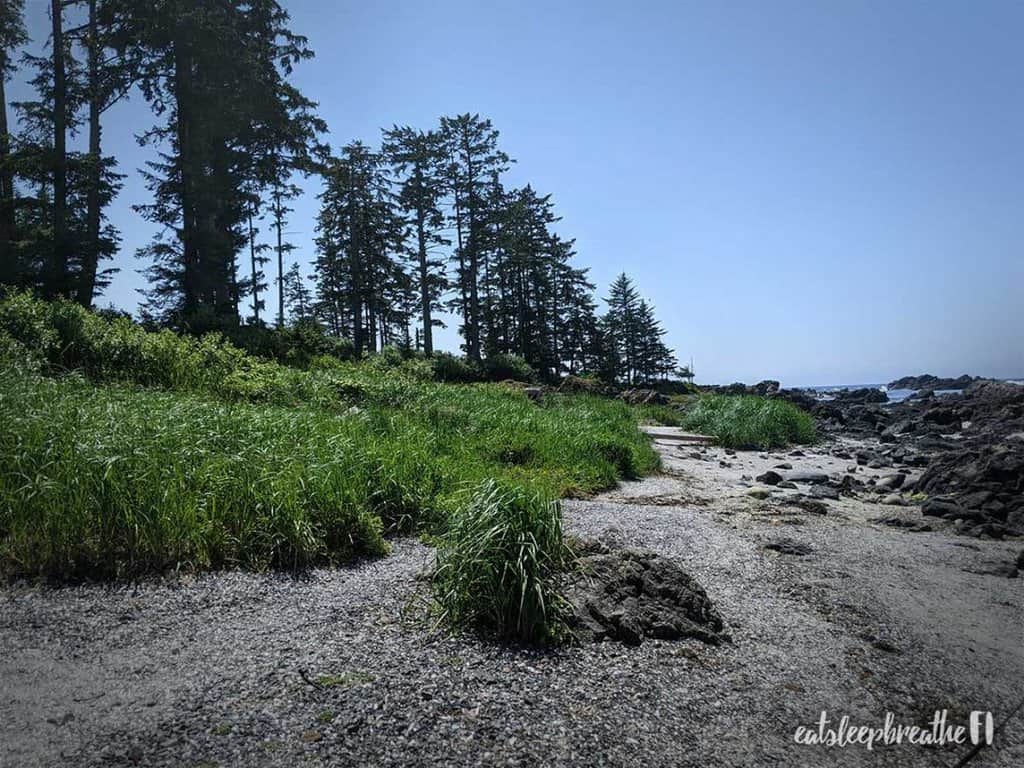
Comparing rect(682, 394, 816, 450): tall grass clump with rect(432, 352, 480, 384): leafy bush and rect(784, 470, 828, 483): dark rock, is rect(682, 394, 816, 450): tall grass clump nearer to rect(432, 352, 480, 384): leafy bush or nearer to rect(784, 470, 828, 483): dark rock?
rect(784, 470, 828, 483): dark rock

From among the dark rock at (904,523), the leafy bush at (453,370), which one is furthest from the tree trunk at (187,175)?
the dark rock at (904,523)

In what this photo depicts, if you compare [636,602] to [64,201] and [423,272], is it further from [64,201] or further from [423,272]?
[423,272]

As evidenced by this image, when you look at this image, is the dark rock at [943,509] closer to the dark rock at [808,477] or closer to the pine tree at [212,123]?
the dark rock at [808,477]

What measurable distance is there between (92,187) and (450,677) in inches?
866

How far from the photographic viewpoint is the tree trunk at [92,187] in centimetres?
1697

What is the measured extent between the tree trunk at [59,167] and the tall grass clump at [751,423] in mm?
20165

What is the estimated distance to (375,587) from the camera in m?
4.03

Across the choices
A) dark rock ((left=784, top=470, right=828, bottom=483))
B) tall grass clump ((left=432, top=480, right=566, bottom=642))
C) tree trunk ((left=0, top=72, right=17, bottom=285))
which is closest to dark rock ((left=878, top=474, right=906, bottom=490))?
dark rock ((left=784, top=470, right=828, bottom=483))

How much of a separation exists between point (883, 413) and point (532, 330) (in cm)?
2202

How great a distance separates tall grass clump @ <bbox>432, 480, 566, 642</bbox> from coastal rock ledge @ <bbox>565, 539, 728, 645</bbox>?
0.66ft

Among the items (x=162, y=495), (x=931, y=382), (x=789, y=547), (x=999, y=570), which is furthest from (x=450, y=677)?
(x=931, y=382)

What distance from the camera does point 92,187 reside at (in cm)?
1778

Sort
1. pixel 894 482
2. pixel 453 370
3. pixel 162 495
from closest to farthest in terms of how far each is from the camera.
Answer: pixel 162 495, pixel 894 482, pixel 453 370

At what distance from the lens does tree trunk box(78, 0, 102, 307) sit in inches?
668
